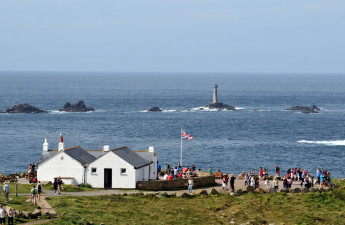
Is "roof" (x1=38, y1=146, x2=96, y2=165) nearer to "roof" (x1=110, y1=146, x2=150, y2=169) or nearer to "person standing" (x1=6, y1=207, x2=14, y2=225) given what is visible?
"roof" (x1=110, y1=146, x2=150, y2=169)

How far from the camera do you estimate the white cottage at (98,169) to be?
50750 mm

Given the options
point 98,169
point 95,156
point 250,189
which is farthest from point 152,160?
point 250,189

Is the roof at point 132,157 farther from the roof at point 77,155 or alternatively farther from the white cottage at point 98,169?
the roof at point 77,155

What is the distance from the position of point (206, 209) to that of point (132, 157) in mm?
11973

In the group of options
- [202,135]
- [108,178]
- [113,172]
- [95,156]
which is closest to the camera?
[113,172]

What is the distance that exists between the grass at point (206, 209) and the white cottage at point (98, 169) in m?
4.90

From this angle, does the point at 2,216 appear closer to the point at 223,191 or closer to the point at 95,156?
the point at 223,191

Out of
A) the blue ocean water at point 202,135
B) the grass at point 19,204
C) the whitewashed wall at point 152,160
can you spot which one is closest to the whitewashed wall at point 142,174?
the whitewashed wall at point 152,160

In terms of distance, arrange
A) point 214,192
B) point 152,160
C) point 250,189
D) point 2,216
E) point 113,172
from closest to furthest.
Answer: point 2,216
point 214,192
point 250,189
point 113,172
point 152,160

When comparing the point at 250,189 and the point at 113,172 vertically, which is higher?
the point at 113,172

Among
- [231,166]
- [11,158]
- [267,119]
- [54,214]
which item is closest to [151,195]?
[54,214]

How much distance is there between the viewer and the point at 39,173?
172 ft

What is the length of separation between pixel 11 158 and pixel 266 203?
55459mm

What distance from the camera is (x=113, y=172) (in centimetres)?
5084
